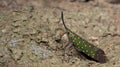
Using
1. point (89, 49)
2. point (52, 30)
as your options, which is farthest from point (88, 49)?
point (52, 30)

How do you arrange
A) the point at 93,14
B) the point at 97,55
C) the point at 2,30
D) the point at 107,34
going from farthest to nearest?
the point at 93,14 < the point at 107,34 < the point at 2,30 < the point at 97,55

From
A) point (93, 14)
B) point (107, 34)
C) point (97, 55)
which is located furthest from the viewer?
point (93, 14)

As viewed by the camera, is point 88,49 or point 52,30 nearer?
point 88,49

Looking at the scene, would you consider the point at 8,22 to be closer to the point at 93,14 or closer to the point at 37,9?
→ the point at 37,9

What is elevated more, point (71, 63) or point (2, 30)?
point (2, 30)

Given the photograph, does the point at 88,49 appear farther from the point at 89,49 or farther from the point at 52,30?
the point at 52,30

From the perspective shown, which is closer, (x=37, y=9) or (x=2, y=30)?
(x=2, y=30)

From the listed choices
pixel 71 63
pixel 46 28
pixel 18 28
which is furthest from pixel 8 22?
pixel 71 63

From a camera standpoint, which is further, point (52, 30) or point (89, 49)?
point (52, 30)
